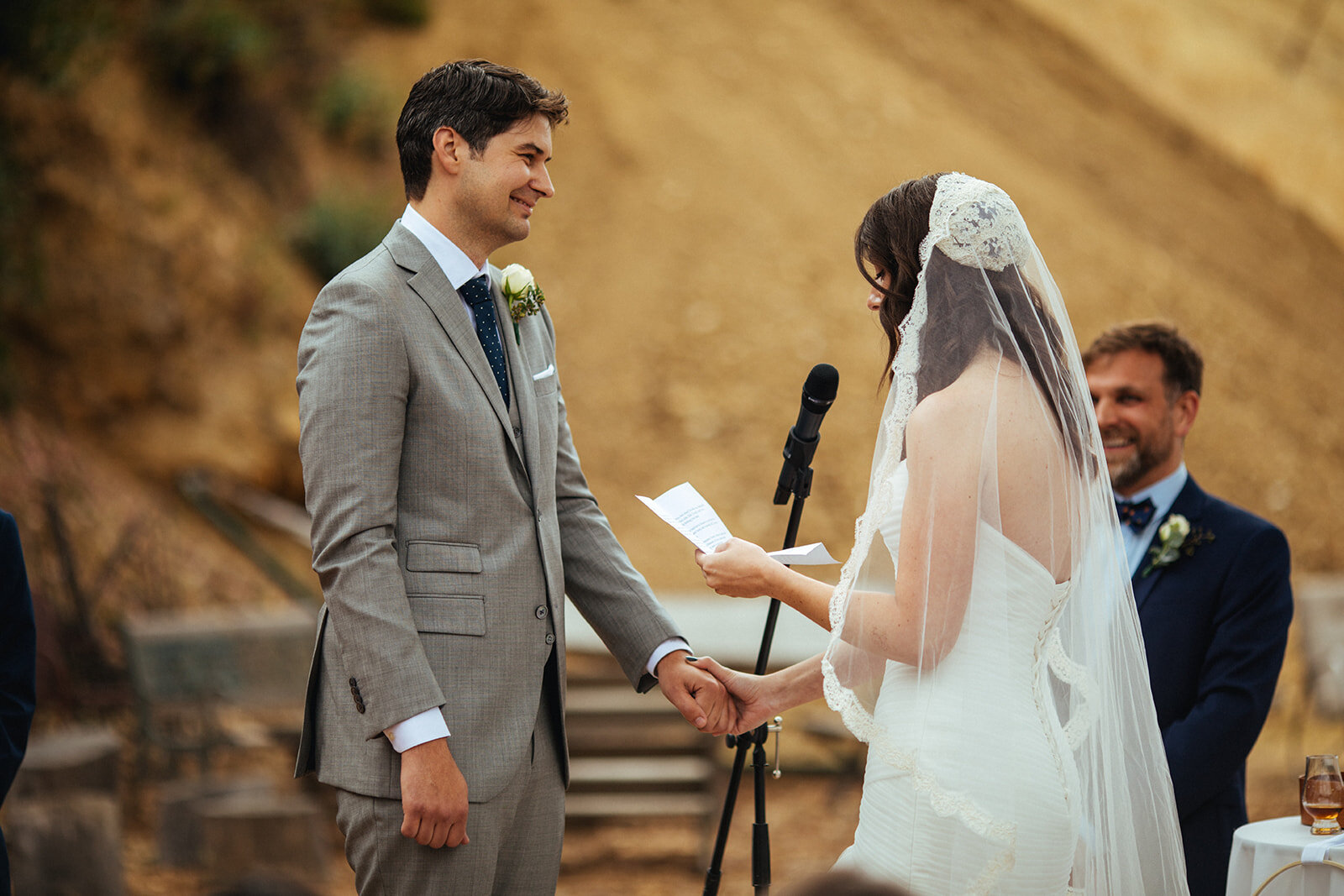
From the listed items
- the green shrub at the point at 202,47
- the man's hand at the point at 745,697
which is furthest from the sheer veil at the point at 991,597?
the green shrub at the point at 202,47

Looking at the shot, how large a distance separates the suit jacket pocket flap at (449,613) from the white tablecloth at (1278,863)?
5.98 ft

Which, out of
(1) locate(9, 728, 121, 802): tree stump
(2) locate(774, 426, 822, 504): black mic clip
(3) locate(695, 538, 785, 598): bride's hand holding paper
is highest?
(2) locate(774, 426, 822, 504): black mic clip

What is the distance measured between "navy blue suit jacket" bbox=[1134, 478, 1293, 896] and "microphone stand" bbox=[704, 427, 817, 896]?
1.08m

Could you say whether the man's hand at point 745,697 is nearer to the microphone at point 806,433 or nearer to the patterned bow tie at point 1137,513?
the microphone at point 806,433

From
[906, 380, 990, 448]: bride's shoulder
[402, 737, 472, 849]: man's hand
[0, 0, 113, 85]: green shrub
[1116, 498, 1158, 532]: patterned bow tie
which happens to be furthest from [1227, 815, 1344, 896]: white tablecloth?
[0, 0, 113, 85]: green shrub

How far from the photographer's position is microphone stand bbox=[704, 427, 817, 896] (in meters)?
2.54

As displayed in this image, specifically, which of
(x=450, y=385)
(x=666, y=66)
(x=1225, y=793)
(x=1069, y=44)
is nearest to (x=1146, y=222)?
(x=1069, y=44)

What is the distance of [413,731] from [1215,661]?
207 centimetres

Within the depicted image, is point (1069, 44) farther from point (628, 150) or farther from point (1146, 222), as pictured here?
point (628, 150)

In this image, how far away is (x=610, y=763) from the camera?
6.74 metres

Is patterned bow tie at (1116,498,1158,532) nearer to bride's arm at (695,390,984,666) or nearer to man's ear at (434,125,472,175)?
bride's arm at (695,390,984,666)

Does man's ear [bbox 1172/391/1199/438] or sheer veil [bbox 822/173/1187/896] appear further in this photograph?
man's ear [bbox 1172/391/1199/438]

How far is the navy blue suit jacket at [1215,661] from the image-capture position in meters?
2.92

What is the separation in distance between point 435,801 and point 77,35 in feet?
28.5
